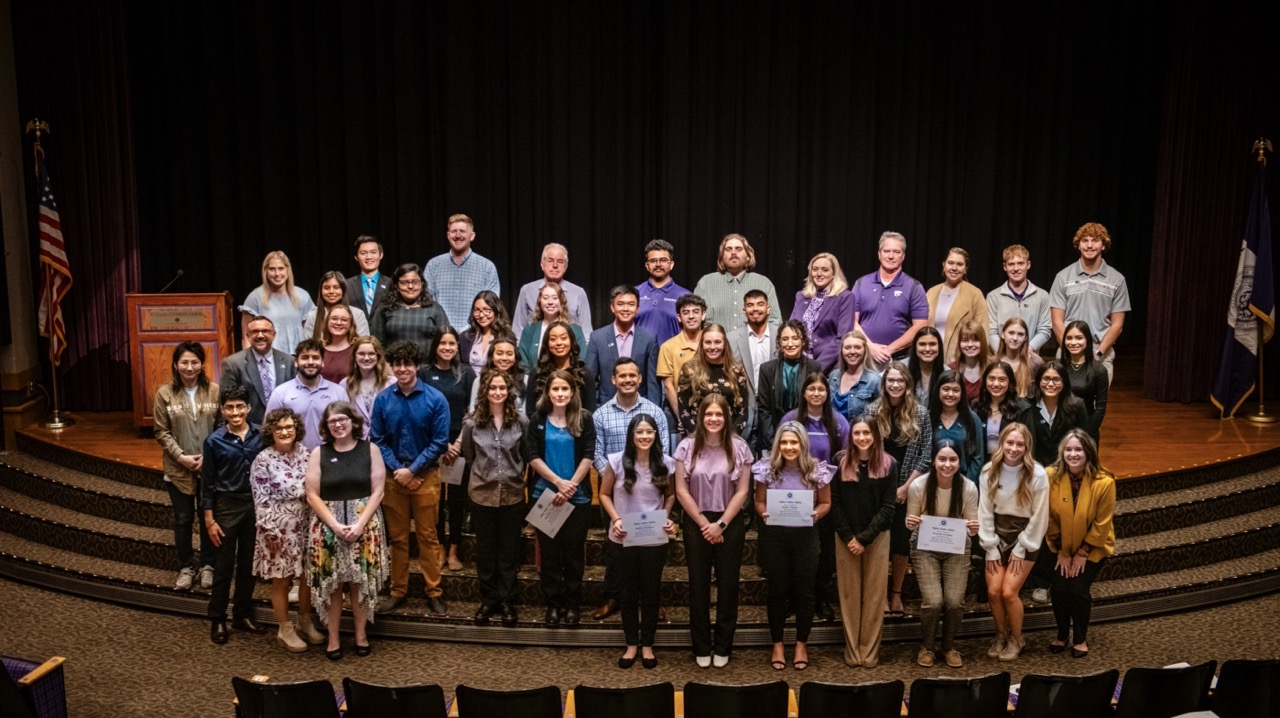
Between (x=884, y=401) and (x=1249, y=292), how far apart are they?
4916mm

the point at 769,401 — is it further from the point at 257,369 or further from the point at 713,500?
the point at 257,369

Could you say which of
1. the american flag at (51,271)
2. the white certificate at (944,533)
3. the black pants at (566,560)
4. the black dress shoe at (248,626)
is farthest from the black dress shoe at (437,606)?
the american flag at (51,271)

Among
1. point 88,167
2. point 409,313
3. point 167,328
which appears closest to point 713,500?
point 409,313

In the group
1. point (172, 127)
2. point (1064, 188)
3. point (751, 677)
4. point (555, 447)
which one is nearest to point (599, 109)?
point (172, 127)

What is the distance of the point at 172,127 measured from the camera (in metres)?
10.4

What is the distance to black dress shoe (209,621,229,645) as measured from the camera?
661 cm

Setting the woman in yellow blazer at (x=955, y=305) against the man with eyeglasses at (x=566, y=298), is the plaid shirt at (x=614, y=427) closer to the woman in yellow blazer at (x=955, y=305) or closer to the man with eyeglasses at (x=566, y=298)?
the man with eyeglasses at (x=566, y=298)

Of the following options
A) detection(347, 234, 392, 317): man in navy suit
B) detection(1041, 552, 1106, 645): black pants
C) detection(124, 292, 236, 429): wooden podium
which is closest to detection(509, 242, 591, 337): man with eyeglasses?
A: detection(347, 234, 392, 317): man in navy suit

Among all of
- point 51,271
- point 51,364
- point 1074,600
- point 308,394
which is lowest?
point 1074,600

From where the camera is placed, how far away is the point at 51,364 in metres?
9.36

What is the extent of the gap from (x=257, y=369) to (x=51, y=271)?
3.50 meters

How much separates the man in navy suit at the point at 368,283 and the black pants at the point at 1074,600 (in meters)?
4.18

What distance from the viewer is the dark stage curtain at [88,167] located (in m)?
9.48

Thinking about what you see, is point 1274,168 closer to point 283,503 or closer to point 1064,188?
point 1064,188
